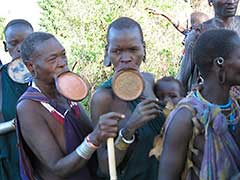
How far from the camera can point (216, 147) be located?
251cm

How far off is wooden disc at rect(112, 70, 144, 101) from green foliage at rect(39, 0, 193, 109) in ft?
21.2

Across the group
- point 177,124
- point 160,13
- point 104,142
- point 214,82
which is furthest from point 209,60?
point 160,13

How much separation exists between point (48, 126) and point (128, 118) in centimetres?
44

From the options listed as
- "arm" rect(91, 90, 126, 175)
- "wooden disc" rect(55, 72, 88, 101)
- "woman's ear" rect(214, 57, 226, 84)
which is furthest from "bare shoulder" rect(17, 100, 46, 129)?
"woman's ear" rect(214, 57, 226, 84)

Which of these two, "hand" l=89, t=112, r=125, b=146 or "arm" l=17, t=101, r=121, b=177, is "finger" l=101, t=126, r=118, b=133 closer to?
"hand" l=89, t=112, r=125, b=146

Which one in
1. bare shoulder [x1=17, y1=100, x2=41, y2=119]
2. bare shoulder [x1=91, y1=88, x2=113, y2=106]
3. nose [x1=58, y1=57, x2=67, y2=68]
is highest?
nose [x1=58, y1=57, x2=67, y2=68]

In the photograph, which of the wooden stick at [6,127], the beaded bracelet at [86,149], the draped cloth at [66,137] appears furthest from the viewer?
the wooden stick at [6,127]

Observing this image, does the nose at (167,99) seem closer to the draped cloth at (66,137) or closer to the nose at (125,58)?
the nose at (125,58)

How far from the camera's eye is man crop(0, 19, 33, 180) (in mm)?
3945

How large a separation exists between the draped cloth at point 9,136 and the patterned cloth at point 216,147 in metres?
1.78

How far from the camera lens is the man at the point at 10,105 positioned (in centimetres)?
395

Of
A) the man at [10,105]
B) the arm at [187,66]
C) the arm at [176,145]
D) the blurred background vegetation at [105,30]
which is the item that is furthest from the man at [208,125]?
the blurred background vegetation at [105,30]

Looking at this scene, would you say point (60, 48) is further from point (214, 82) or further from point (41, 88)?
point (214, 82)

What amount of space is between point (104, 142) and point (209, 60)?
71 cm
